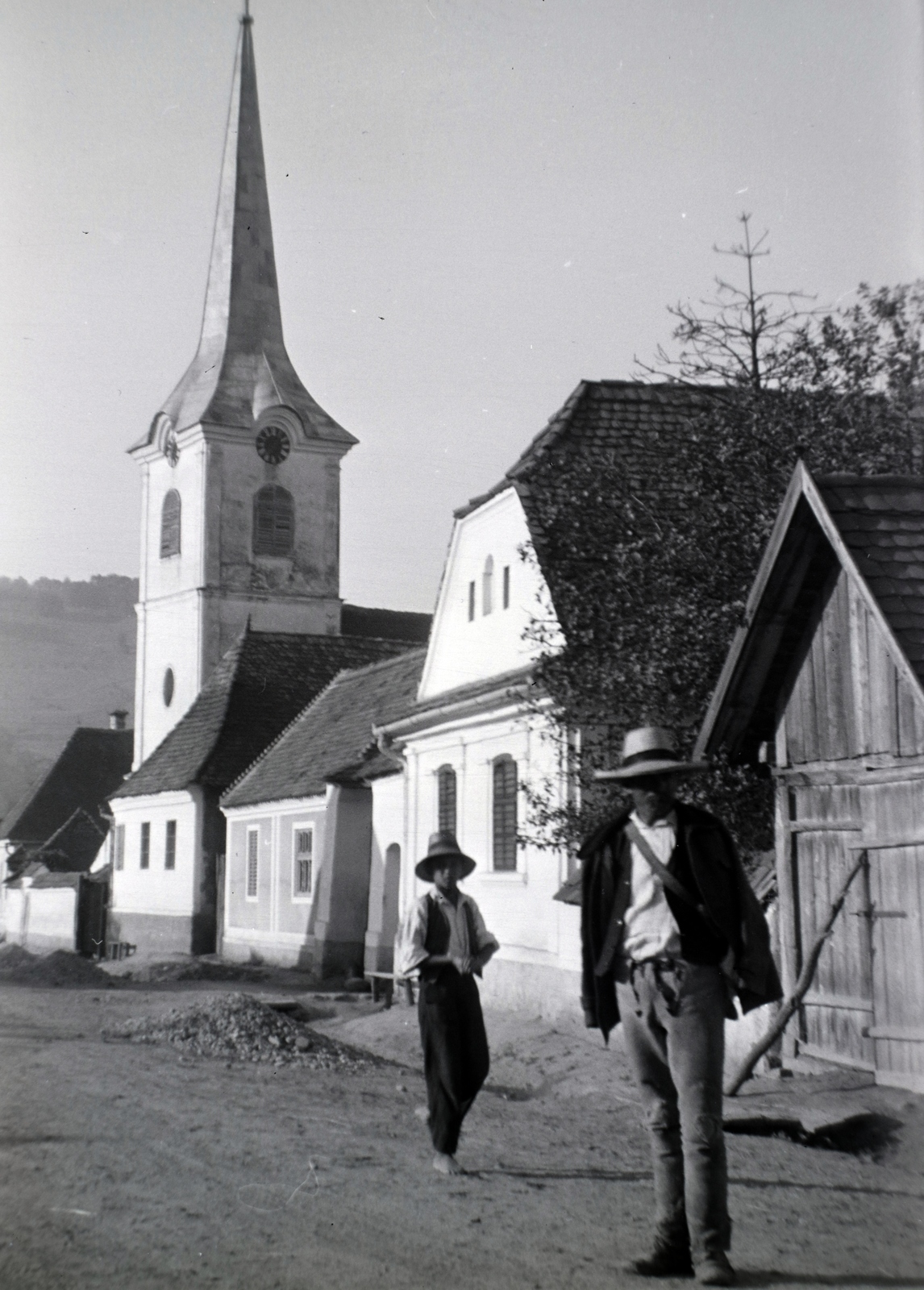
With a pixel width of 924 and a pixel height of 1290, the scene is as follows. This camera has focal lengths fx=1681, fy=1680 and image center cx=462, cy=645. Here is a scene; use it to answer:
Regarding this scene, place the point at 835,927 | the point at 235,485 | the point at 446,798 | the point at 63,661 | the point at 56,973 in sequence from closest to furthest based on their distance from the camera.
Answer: the point at 835,927 → the point at 446,798 → the point at 56,973 → the point at 235,485 → the point at 63,661

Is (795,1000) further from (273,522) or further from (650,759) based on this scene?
(273,522)

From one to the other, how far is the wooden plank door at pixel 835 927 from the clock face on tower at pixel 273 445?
152 ft

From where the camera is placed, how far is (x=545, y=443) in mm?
21250

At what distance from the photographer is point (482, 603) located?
77.8 ft

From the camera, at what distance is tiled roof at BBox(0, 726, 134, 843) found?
5719 cm

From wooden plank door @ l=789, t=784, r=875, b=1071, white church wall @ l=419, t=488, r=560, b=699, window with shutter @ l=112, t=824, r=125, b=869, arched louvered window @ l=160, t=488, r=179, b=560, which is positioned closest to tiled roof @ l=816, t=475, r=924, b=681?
wooden plank door @ l=789, t=784, r=875, b=1071

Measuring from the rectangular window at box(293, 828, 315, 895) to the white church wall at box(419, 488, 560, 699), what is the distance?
7334mm

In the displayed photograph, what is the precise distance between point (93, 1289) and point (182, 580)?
51.7 m

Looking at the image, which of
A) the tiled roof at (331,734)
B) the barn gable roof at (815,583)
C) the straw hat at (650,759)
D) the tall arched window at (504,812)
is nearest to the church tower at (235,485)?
the tiled roof at (331,734)

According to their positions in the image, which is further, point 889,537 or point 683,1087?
point 889,537

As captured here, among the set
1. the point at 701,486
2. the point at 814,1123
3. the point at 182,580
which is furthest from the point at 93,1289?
the point at 182,580

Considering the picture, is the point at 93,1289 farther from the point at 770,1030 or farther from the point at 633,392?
the point at 633,392

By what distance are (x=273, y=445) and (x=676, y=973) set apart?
5285cm

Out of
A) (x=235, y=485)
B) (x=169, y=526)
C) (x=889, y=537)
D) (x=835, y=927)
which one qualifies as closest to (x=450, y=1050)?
(x=835, y=927)
